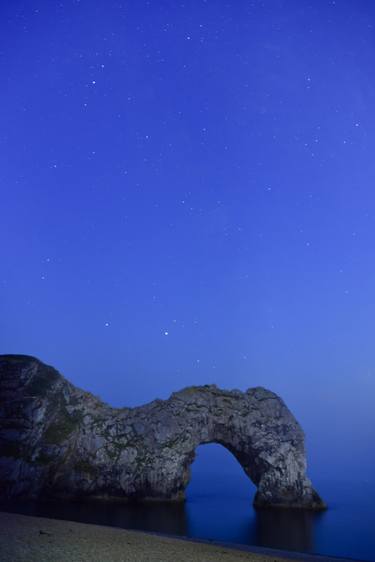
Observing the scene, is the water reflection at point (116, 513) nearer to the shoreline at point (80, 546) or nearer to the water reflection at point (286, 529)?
the water reflection at point (286, 529)

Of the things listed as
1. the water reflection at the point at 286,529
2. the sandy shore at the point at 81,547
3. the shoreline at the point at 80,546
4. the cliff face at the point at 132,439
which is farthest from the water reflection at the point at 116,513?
the sandy shore at the point at 81,547

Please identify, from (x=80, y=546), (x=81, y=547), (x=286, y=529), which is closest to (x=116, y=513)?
(x=286, y=529)

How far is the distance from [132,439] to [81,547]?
33933 mm

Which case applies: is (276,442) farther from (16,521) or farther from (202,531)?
(16,521)

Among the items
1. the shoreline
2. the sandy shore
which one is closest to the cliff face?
the shoreline

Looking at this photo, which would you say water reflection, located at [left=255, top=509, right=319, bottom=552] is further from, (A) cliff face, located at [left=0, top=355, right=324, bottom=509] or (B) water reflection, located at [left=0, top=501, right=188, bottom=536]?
(B) water reflection, located at [left=0, top=501, right=188, bottom=536]

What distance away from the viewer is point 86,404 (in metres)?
50.9

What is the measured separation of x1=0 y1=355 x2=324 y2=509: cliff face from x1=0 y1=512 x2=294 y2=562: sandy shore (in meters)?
23.5

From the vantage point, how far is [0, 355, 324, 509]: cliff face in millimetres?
45062

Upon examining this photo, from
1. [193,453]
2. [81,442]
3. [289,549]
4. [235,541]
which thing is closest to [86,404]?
[81,442]

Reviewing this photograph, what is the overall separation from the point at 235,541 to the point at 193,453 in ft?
61.5

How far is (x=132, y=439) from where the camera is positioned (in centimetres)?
4906

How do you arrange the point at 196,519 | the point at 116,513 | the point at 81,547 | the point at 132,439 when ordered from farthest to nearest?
the point at 132,439
the point at 196,519
the point at 116,513
the point at 81,547

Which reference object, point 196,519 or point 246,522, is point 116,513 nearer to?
point 196,519
